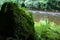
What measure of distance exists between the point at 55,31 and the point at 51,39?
0.42 meters

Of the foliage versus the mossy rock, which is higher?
the mossy rock

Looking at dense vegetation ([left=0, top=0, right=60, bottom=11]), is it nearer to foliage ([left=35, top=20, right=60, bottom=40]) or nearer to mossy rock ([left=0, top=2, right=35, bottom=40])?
foliage ([left=35, top=20, right=60, bottom=40])

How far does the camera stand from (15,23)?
12.7ft

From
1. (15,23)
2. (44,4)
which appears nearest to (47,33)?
(15,23)

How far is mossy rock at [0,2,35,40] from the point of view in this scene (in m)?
3.84

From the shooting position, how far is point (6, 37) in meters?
3.83

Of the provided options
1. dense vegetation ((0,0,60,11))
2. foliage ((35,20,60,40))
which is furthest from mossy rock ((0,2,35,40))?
dense vegetation ((0,0,60,11))

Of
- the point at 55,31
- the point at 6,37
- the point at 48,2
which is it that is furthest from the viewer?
the point at 48,2

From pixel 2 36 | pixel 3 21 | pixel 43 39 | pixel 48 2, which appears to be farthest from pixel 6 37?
pixel 48 2

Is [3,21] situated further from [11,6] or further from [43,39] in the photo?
[43,39]

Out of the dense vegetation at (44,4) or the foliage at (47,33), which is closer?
the foliage at (47,33)

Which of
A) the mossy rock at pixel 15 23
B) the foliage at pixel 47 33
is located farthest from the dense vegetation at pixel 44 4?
the mossy rock at pixel 15 23

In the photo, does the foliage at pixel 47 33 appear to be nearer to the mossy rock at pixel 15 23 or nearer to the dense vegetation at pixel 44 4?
the mossy rock at pixel 15 23

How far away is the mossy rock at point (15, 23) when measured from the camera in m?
3.84
